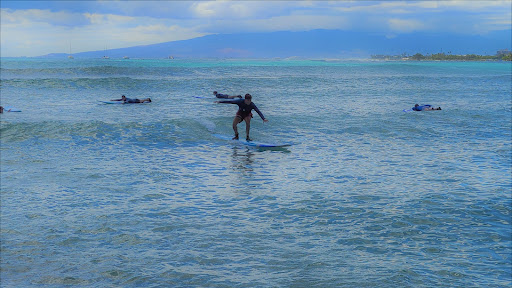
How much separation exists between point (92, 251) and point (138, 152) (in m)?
10.9

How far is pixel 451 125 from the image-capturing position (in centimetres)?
2931

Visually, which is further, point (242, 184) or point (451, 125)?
point (451, 125)

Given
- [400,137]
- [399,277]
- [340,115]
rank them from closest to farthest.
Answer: [399,277], [400,137], [340,115]

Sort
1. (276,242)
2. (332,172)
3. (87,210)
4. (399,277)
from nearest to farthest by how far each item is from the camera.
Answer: (399,277) → (276,242) → (87,210) → (332,172)

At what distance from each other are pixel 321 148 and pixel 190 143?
5.98 metres

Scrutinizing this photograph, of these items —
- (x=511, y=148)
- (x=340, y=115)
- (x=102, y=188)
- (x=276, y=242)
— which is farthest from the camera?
(x=340, y=115)

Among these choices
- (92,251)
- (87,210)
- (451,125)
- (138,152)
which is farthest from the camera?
(451,125)

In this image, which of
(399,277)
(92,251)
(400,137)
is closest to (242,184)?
(92,251)

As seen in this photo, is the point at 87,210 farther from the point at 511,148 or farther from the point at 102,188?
the point at 511,148

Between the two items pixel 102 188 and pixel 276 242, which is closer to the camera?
pixel 276 242

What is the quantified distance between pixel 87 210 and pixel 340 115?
960 inches

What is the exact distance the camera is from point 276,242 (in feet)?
33.3

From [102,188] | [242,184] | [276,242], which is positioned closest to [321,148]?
[242,184]

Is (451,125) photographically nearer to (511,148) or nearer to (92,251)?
(511,148)
